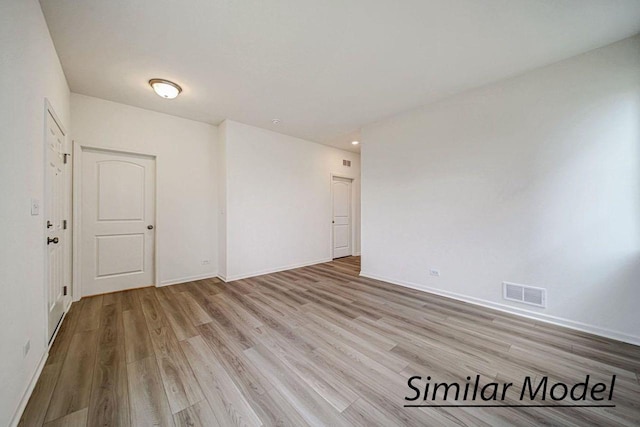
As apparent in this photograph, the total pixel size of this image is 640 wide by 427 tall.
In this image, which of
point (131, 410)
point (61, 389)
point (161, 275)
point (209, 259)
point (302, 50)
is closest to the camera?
point (131, 410)

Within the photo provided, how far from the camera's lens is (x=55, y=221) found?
97.7 inches

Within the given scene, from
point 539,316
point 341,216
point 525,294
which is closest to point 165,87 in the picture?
Answer: point 341,216

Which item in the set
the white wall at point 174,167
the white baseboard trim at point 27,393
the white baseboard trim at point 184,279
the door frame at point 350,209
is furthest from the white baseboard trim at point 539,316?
the white baseboard trim at point 27,393

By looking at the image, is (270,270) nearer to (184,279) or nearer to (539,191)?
(184,279)

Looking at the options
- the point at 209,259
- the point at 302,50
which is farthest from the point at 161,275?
the point at 302,50

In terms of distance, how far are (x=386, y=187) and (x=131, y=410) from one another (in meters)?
3.77

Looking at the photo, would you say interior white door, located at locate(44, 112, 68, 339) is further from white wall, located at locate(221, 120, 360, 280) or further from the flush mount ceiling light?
white wall, located at locate(221, 120, 360, 280)

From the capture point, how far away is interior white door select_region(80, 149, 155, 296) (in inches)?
129

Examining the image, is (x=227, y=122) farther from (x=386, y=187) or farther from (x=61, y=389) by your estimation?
(x=61, y=389)

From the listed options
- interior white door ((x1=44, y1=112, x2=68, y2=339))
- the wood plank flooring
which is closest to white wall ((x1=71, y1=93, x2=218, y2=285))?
interior white door ((x1=44, y1=112, x2=68, y2=339))

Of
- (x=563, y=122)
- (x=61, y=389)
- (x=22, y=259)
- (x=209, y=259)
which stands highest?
(x=563, y=122)

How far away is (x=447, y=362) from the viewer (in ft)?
6.13

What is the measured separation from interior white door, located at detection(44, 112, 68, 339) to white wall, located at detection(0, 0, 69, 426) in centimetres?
32

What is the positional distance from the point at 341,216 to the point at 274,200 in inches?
78.6
